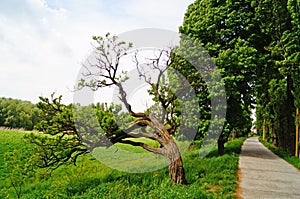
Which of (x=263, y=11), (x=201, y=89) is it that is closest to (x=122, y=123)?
(x=201, y=89)

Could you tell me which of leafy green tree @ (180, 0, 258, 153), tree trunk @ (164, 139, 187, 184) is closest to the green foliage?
tree trunk @ (164, 139, 187, 184)

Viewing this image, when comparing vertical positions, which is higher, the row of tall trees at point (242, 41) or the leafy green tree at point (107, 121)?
the row of tall trees at point (242, 41)

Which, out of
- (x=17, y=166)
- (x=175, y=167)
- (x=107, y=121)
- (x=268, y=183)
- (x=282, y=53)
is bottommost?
(x=268, y=183)

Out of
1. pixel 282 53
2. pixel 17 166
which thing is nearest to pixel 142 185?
pixel 17 166

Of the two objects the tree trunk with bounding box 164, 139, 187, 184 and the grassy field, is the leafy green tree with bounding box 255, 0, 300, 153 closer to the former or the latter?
the grassy field

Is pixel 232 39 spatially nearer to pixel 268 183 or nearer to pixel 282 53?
pixel 282 53

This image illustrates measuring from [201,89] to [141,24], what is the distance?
4.02 meters

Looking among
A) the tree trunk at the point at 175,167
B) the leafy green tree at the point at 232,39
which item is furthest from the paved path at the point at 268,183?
the leafy green tree at the point at 232,39

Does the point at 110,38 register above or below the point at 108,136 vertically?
above

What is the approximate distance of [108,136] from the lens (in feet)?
24.6

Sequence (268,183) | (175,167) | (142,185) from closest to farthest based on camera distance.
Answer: (175,167) < (142,185) < (268,183)

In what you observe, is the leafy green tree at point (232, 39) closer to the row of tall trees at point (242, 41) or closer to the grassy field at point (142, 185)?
the row of tall trees at point (242, 41)

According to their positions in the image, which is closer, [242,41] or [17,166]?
[17,166]

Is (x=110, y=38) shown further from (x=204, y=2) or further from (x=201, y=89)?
(x=204, y=2)
